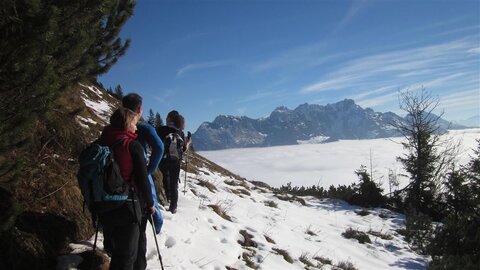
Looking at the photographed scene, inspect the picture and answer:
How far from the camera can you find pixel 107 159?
361 centimetres

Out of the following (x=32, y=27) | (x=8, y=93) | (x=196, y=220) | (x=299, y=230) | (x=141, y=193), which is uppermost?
(x=32, y=27)

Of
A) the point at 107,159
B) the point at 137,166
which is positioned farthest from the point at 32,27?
the point at 137,166

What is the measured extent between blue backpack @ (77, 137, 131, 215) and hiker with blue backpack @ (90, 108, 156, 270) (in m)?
0.02

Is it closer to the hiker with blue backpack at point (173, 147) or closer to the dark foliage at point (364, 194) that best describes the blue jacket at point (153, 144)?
the hiker with blue backpack at point (173, 147)

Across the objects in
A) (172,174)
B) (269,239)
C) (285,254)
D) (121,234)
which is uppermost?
(172,174)

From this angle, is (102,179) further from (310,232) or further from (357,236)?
(357,236)

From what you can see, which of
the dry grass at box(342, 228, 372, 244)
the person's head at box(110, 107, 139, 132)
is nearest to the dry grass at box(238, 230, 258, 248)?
the person's head at box(110, 107, 139, 132)

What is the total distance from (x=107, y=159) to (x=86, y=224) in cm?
227

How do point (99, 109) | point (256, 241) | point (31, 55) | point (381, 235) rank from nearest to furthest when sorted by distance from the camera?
point (31, 55)
point (256, 241)
point (381, 235)
point (99, 109)

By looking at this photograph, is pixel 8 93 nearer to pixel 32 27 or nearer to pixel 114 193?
pixel 32 27

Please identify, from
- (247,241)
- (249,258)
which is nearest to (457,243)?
(247,241)

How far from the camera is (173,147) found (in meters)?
7.11

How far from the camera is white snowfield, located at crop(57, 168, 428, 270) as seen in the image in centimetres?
602

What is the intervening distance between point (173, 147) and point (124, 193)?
3.42 meters
